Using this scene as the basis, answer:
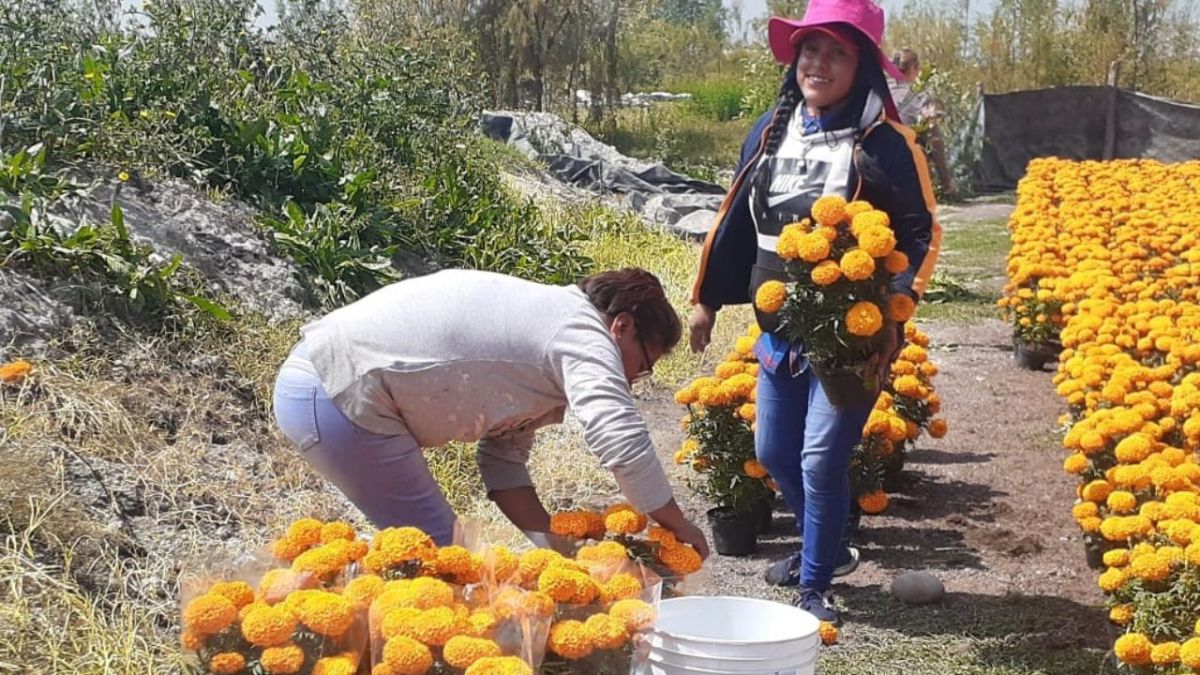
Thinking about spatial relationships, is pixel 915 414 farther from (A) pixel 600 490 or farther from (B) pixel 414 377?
(B) pixel 414 377

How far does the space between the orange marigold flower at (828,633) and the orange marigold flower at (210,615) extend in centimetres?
200

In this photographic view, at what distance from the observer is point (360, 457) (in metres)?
2.98

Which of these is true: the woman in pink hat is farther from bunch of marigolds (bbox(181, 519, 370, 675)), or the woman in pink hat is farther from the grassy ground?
the grassy ground

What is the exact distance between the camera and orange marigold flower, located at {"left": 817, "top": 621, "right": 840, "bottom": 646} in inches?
152

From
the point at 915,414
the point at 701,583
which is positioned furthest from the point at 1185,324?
the point at 701,583

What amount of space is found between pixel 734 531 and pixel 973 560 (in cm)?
90

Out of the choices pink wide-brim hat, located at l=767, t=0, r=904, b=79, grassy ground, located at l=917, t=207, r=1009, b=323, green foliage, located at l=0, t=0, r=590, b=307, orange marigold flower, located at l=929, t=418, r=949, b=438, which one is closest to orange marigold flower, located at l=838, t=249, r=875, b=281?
pink wide-brim hat, located at l=767, t=0, r=904, b=79

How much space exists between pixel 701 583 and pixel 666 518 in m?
0.20

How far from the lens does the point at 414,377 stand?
288cm

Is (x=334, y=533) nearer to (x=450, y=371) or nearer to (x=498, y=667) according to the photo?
(x=450, y=371)

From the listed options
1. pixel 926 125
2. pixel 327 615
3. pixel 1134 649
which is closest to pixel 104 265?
pixel 327 615

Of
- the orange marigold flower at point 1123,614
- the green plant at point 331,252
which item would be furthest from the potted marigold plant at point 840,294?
the green plant at point 331,252

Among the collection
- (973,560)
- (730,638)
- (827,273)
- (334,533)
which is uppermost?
(827,273)

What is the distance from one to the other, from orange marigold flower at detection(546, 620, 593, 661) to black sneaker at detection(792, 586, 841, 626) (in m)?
1.88
